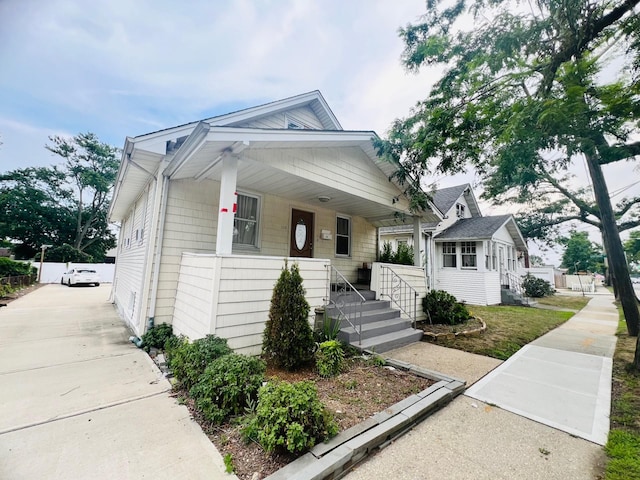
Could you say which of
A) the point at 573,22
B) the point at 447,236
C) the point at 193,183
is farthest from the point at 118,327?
the point at 447,236

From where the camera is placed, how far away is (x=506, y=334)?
711 cm

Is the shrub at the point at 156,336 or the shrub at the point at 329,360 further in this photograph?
the shrub at the point at 156,336

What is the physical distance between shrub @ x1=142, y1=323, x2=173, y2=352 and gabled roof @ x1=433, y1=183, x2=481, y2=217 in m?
14.5

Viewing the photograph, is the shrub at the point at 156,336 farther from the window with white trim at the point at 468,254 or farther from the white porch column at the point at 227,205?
the window with white trim at the point at 468,254

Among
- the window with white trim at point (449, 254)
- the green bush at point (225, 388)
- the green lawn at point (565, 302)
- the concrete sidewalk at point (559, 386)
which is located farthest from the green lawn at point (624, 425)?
the green lawn at point (565, 302)

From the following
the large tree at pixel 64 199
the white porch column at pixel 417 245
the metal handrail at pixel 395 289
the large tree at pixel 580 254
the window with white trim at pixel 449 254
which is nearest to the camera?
the metal handrail at pixel 395 289

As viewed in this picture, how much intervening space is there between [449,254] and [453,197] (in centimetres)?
394

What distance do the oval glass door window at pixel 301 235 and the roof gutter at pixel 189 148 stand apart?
3570mm

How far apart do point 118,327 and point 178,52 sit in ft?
24.1

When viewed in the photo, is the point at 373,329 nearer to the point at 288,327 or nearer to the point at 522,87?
the point at 288,327

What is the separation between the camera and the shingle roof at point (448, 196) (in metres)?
15.8

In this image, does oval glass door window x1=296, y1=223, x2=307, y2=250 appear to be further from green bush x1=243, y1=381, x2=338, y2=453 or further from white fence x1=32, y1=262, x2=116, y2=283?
white fence x1=32, y1=262, x2=116, y2=283

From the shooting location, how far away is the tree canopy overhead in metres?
4.56

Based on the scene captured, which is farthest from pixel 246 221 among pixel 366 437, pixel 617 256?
pixel 617 256
